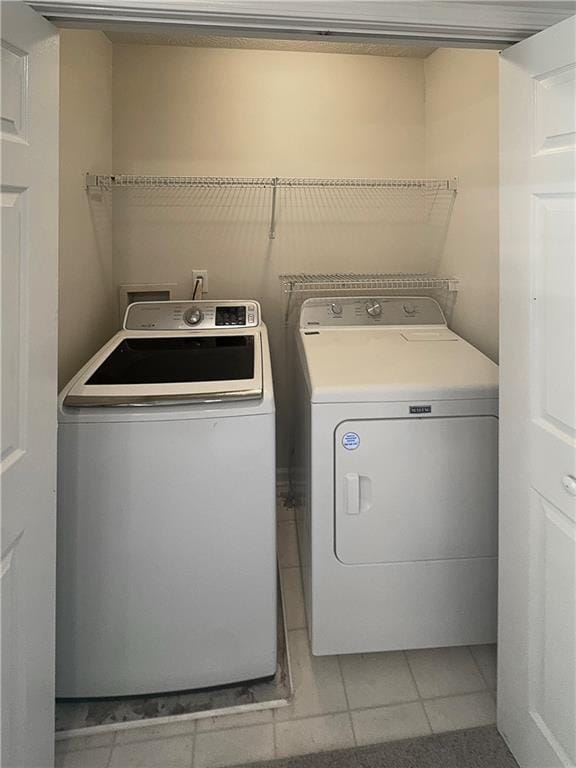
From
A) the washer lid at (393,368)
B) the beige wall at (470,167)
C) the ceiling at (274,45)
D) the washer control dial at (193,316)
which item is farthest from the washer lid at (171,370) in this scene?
the ceiling at (274,45)

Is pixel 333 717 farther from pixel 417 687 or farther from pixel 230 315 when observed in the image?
pixel 230 315

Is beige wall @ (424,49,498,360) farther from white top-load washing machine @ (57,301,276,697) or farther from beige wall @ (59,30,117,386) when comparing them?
beige wall @ (59,30,117,386)

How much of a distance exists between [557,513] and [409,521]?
529 mm

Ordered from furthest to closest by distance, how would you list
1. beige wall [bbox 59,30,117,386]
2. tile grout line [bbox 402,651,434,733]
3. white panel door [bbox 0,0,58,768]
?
1. beige wall [bbox 59,30,117,386]
2. tile grout line [bbox 402,651,434,733]
3. white panel door [bbox 0,0,58,768]

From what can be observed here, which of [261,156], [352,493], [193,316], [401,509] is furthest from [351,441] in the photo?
[261,156]

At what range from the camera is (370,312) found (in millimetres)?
2430

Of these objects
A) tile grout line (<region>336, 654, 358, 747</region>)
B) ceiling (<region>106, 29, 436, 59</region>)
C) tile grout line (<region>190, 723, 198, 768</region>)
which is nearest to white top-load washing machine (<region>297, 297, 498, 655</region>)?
tile grout line (<region>336, 654, 358, 747</region>)

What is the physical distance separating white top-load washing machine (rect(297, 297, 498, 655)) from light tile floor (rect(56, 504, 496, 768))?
136 millimetres

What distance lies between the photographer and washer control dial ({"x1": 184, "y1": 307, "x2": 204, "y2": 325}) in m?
2.32

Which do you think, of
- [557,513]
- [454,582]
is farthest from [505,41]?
[454,582]

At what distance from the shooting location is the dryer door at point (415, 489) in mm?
1546

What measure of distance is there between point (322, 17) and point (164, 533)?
4.47 feet

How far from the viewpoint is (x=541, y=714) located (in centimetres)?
120

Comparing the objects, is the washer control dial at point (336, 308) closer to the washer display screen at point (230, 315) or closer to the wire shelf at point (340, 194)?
the washer display screen at point (230, 315)
